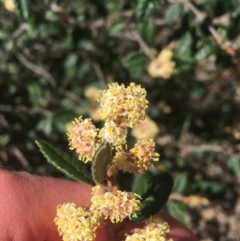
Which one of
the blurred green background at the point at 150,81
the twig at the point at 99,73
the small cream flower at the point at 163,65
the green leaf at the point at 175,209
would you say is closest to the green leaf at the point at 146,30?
the blurred green background at the point at 150,81

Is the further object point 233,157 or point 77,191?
point 233,157

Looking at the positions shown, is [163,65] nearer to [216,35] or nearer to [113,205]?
[216,35]

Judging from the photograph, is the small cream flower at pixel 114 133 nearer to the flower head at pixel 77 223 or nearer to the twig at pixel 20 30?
the flower head at pixel 77 223

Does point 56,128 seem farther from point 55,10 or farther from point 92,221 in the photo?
point 92,221

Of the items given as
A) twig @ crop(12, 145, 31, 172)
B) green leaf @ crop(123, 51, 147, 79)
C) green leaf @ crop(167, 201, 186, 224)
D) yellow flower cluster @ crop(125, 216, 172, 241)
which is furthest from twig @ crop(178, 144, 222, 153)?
yellow flower cluster @ crop(125, 216, 172, 241)

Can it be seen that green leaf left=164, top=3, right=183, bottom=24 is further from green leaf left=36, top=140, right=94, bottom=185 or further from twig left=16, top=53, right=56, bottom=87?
green leaf left=36, top=140, right=94, bottom=185

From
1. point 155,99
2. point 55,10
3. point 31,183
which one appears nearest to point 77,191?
point 31,183

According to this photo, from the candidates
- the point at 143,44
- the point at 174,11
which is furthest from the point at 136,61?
the point at 174,11
